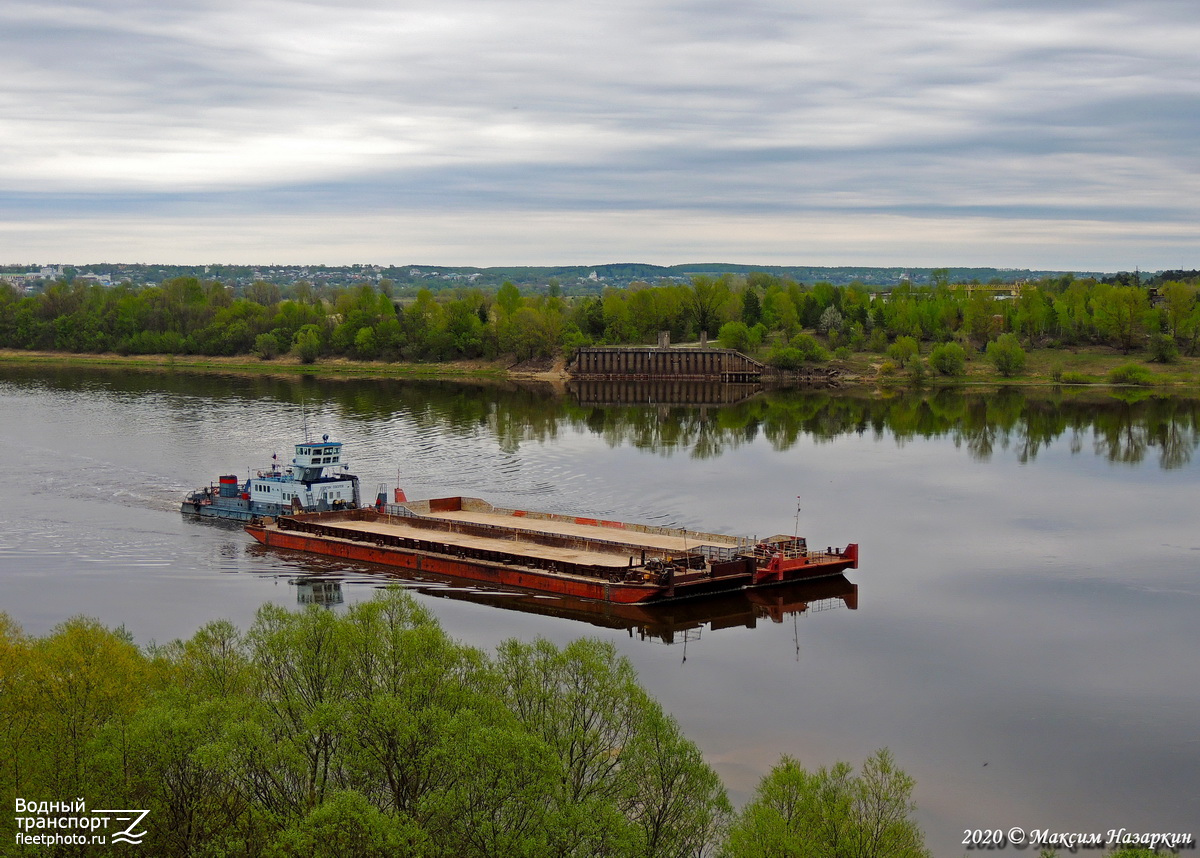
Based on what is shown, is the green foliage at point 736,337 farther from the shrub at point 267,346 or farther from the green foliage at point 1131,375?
the shrub at point 267,346

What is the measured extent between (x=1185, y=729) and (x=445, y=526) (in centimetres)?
3642

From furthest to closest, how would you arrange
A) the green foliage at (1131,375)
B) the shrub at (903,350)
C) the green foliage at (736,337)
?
1. the green foliage at (736,337)
2. the shrub at (903,350)
3. the green foliage at (1131,375)

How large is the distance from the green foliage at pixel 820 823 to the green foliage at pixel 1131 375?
13628 centimetres

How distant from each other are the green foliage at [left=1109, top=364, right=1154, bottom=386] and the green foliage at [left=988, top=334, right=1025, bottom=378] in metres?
11.1

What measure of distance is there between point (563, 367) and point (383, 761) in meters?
151

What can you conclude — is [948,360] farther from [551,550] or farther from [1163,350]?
[551,550]

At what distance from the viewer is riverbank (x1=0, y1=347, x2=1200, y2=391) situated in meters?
152

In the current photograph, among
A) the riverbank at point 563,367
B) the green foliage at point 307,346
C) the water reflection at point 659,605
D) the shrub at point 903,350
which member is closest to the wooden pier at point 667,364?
the riverbank at point 563,367

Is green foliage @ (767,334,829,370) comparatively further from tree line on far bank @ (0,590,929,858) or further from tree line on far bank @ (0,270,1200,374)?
tree line on far bank @ (0,590,929,858)

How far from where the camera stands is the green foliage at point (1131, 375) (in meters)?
146

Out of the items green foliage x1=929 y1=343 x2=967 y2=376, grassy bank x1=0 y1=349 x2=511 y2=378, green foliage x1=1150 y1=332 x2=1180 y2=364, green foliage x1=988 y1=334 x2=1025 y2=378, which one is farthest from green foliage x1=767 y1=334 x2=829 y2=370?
green foliage x1=1150 y1=332 x2=1180 y2=364

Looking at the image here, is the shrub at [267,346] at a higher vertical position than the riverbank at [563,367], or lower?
higher

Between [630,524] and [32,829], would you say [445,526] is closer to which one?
[630,524]

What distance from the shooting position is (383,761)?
2422cm
